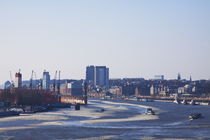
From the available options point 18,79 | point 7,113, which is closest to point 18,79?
point 18,79

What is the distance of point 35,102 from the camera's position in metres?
104

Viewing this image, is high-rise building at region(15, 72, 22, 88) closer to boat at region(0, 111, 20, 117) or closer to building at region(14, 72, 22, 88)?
building at region(14, 72, 22, 88)

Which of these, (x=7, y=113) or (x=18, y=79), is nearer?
(x=7, y=113)

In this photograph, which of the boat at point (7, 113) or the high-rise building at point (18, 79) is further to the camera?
the high-rise building at point (18, 79)

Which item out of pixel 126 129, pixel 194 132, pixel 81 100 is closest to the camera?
pixel 194 132

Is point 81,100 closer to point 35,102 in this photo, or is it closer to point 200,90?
point 35,102

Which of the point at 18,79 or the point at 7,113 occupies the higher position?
the point at 18,79

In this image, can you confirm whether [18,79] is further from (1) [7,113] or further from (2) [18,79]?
(1) [7,113]

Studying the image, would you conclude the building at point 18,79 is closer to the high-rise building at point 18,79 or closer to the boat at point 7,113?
the high-rise building at point 18,79

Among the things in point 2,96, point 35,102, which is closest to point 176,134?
point 35,102

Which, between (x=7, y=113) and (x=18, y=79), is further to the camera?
(x=18, y=79)

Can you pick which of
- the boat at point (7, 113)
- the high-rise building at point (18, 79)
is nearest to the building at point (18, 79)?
the high-rise building at point (18, 79)

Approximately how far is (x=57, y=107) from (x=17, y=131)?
187 ft

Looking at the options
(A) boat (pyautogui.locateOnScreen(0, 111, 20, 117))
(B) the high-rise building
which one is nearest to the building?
(B) the high-rise building
